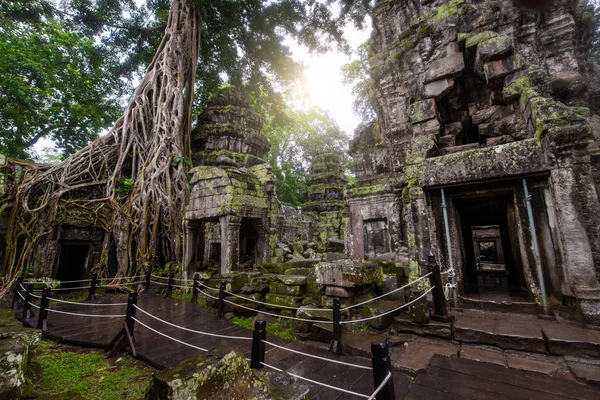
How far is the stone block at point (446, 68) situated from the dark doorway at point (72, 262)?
12.2 meters

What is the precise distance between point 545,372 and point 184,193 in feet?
29.8

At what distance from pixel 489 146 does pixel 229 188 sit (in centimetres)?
585

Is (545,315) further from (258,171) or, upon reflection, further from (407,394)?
(258,171)

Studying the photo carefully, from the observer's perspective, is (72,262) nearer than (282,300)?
No

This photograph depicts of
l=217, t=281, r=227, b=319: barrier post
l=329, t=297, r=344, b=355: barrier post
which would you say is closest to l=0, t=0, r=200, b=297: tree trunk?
l=217, t=281, r=227, b=319: barrier post

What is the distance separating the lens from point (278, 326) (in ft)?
15.3

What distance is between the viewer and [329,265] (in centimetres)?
438

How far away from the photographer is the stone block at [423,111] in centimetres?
600

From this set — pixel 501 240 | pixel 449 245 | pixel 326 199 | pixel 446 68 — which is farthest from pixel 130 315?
pixel 326 199

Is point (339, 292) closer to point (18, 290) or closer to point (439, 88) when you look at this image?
point (439, 88)

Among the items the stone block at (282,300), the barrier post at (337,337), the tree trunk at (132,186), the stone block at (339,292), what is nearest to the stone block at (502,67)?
the stone block at (339,292)

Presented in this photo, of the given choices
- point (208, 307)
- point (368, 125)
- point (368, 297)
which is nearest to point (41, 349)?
point (208, 307)

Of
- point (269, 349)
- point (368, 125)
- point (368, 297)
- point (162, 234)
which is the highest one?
point (368, 125)

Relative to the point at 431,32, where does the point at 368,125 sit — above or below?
below
